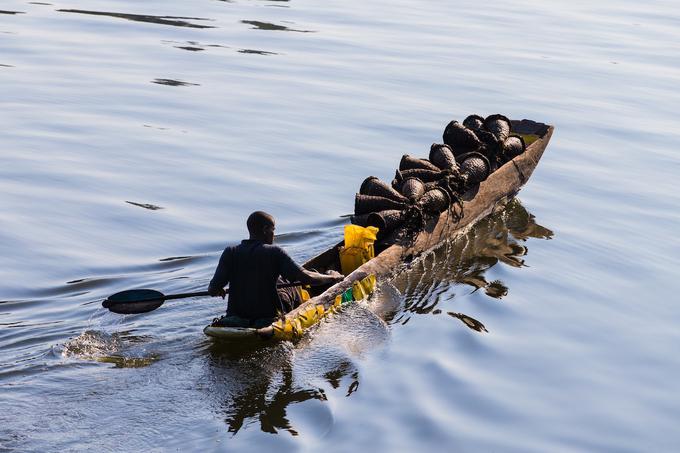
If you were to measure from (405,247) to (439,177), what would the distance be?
1893mm

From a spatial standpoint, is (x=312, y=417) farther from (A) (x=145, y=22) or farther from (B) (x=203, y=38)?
(A) (x=145, y=22)

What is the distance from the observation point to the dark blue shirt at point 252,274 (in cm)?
1222

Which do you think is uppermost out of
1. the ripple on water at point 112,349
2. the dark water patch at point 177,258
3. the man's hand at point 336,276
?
the man's hand at point 336,276

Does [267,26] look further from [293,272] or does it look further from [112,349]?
[112,349]

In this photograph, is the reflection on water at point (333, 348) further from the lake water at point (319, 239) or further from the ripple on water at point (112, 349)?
the ripple on water at point (112, 349)

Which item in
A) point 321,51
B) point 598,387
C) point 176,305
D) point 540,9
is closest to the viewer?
point 598,387

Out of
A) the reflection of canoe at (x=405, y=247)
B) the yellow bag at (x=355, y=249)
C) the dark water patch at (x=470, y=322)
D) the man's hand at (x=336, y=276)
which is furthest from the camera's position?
the yellow bag at (x=355, y=249)

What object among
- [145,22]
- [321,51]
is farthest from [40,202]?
[145,22]

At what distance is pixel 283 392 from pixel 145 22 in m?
24.5

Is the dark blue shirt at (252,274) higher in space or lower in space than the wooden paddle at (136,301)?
higher

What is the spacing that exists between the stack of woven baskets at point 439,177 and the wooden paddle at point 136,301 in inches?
138

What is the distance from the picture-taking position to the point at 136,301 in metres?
12.6

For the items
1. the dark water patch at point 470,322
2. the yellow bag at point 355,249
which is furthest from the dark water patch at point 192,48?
the dark water patch at point 470,322

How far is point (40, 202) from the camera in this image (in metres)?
17.7
